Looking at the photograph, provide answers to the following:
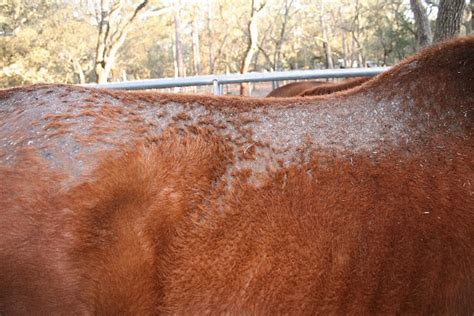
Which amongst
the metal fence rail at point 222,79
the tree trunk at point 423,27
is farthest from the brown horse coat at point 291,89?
the tree trunk at point 423,27

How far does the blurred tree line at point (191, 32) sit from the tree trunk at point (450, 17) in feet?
0.04

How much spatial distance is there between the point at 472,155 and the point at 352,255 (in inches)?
30.0

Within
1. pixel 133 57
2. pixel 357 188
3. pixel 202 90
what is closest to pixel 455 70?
pixel 357 188

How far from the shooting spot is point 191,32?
38.5 meters

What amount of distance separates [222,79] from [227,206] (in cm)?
305

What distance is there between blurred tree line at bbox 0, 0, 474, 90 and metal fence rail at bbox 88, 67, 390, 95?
144 cm

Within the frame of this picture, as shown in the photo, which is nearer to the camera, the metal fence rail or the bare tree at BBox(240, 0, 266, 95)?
the metal fence rail

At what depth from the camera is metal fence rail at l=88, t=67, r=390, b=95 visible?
465 centimetres

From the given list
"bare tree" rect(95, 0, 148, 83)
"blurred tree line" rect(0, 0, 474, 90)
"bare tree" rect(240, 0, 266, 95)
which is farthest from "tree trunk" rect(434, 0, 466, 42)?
"bare tree" rect(240, 0, 266, 95)

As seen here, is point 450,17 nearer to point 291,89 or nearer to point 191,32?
point 291,89

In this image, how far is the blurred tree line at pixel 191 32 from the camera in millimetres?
13001

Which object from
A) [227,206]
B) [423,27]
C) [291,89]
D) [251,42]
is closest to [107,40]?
[251,42]

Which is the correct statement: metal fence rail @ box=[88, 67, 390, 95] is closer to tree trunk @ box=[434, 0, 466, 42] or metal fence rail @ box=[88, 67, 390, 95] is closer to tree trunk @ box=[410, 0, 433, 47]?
tree trunk @ box=[434, 0, 466, 42]

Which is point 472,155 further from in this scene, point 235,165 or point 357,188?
point 235,165
